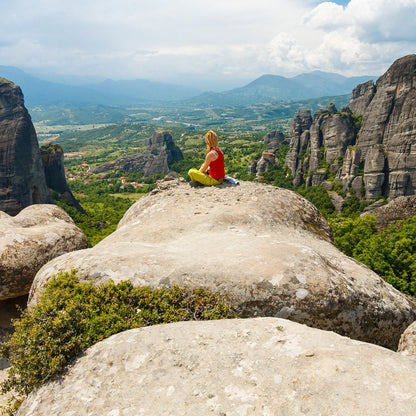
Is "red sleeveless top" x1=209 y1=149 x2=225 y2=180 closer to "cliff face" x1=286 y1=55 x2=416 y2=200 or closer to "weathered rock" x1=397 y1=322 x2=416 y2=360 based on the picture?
"weathered rock" x1=397 y1=322 x2=416 y2=360

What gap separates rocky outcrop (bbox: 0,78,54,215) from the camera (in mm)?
63750

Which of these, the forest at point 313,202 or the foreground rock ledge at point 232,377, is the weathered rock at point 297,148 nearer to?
the forest at point 313,202

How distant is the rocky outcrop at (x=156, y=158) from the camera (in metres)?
167

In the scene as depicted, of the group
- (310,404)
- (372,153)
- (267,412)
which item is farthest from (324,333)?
(372,153)

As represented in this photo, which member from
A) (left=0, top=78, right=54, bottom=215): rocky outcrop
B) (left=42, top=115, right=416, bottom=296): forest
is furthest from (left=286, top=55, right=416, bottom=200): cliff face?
(left=0, top=78, right=54, bottom=215): rocky outcrop

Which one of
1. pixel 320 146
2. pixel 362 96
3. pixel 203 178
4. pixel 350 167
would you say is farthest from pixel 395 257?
pixel 362 96

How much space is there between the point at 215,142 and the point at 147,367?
1277 cm

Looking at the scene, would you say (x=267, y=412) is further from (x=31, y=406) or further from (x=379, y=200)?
(x=379, y=200)

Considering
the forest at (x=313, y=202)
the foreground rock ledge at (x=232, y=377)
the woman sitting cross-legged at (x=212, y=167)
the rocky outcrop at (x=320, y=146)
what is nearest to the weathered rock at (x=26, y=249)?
the woman sitting cross-legged at (x=212, y=167)

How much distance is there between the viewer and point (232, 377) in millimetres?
5551

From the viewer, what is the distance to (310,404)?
4887mm

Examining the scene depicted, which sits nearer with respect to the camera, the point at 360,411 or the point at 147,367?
the point at 360,411

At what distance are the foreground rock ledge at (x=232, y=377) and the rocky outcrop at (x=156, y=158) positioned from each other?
160m

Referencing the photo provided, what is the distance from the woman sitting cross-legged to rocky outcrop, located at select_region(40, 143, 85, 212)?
7625 cm
